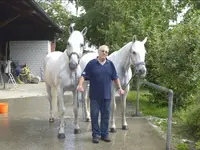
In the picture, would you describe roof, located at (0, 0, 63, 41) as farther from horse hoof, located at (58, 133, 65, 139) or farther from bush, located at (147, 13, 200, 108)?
horse hoof, located at (58, 133, 65, 139)

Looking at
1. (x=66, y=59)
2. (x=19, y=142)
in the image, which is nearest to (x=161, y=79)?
(x=66, y=59)

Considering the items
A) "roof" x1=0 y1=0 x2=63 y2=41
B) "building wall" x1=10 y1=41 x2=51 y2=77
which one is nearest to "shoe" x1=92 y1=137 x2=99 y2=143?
"roof" x1=0 y1=0 x2=63 y2=41

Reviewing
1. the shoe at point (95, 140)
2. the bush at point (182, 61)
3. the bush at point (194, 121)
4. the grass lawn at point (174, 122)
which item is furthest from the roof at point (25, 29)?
the shoe at point (95, 140)

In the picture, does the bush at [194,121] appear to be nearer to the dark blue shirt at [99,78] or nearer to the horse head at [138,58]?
the horse head at [138,58]

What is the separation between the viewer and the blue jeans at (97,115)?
5801 millimetres

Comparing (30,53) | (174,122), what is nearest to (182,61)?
(174,122)

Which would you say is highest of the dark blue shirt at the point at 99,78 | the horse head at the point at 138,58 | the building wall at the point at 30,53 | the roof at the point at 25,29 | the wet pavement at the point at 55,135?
the roof at the point at 25,29

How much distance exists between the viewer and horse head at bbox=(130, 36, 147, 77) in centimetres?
597

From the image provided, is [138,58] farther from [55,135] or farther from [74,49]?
[55,135]

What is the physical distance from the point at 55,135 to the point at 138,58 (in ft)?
7.54

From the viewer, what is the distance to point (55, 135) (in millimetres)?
6293

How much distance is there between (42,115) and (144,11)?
27.4ft

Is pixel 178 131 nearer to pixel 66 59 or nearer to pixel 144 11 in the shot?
pixel 66 59

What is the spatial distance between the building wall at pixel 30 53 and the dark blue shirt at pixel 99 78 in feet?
51.1
